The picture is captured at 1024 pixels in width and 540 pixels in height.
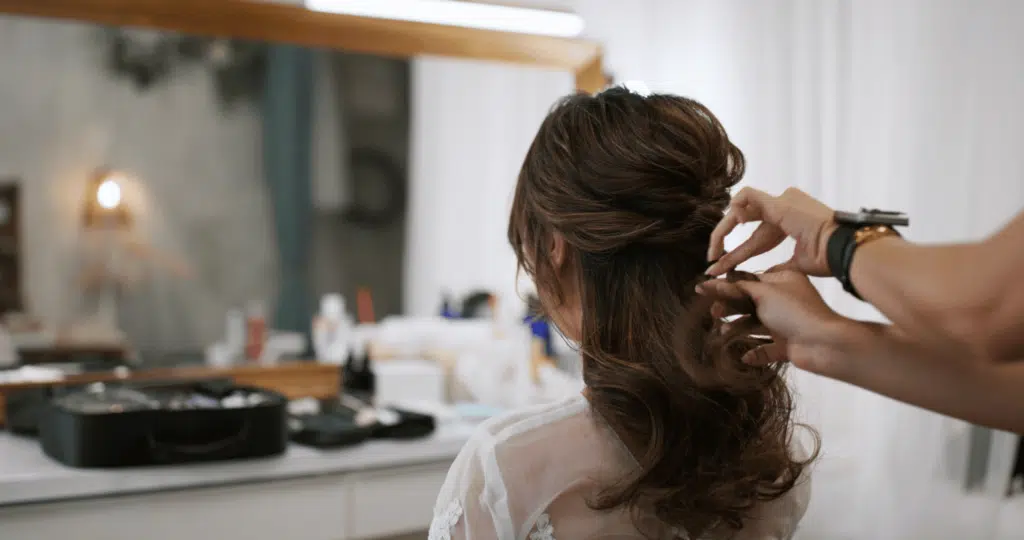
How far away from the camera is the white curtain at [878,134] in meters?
1.29

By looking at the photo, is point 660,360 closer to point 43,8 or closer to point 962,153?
point 962,153

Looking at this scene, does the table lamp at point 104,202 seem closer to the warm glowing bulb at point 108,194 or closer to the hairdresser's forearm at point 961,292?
the warm glowing bulb at point 108,194

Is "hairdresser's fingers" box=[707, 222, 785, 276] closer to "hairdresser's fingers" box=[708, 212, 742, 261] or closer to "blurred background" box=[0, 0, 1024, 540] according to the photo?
"hairdresser's fingers" box=[708, 212, 742, 261]

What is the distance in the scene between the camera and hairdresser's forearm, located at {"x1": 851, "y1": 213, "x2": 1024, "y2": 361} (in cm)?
54

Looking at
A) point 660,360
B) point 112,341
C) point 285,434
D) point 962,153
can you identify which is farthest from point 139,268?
point 962,153

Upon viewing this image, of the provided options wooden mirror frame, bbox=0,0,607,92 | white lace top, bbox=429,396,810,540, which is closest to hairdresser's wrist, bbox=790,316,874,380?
white lace top, bbox=429,396,810,540

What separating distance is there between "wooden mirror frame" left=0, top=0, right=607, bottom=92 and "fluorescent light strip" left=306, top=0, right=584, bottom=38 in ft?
0.05

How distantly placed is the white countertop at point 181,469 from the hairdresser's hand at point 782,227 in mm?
981

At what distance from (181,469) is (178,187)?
64cm

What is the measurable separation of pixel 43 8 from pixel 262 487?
1032mm

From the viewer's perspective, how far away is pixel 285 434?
1600mm

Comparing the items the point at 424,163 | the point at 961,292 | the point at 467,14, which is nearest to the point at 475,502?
the point at 961,292

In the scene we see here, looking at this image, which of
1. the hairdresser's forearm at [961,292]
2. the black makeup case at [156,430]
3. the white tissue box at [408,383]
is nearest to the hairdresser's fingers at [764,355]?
the hairdresser's forearm at [961,292]

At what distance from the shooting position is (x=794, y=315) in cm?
73
